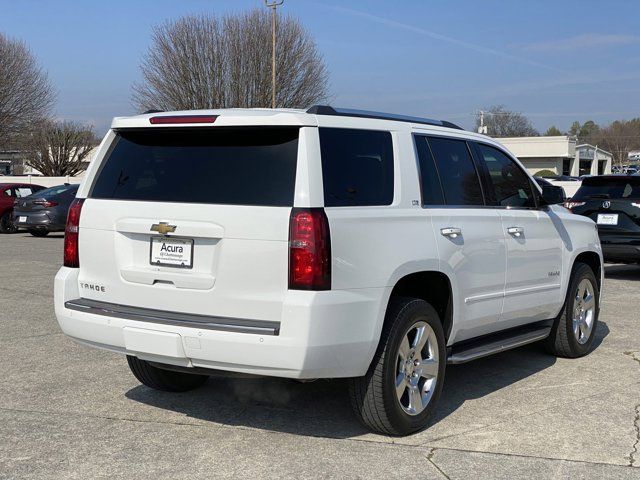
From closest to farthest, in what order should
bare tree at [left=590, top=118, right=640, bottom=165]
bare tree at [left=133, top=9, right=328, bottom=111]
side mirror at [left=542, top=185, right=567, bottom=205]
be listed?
side mirror at [left=542, top=185, right=567, bottom=205], bare tree at [left=133, top=9, right=328, bottom=111], bare tree at [left=590, top=118, right=640, bottom=165]

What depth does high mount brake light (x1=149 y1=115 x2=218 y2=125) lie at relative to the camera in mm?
4441

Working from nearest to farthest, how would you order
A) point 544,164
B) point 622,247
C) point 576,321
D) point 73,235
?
point 73,235 → point 576,321 → point 622,247 → point 544,164

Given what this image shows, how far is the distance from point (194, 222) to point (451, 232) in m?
1.69

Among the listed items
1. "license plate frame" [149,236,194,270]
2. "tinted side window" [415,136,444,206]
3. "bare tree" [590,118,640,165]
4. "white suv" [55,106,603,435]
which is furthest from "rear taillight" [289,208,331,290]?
"bare tree" [590,118,640,165]

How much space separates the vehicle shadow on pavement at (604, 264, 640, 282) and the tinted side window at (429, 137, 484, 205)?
7.77 m

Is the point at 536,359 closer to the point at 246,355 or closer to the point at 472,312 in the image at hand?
the point at 472,312

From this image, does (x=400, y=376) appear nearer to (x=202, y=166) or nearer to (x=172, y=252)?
(x=172, y=252)

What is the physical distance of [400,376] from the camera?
15.3 ft

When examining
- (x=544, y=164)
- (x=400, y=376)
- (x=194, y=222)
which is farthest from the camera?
(x=544, y=164)

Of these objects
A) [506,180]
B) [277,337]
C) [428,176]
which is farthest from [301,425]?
[506,180]

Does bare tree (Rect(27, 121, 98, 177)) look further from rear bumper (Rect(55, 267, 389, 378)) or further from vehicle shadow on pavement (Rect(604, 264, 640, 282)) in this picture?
rear bumper (Rect(55, 267, 389, 378))

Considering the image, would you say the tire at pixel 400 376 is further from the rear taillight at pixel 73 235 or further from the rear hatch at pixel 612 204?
the rear hatch at pixel 612 204

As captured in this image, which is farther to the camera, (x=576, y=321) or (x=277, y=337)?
(x=576, y=321)

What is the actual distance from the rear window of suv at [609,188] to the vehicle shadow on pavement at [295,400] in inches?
246
